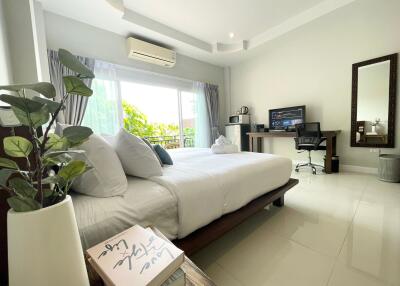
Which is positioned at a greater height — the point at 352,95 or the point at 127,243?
the point at 352,95

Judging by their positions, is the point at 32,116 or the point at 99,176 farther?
the point at 99,176

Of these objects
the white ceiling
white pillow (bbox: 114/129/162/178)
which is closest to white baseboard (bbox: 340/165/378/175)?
the white ceiling

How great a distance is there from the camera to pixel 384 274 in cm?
108

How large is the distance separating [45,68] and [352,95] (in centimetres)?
487

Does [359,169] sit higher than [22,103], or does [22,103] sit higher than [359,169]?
[22,103]

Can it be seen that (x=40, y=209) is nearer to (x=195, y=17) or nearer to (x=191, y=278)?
(x=191, y=278)

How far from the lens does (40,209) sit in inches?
16.6

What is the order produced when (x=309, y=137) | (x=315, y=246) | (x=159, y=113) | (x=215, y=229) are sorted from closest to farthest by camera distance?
A: (x=215, y=229)
(x=315, y=246)
(x=309, y=137)
(x=159, y=113)

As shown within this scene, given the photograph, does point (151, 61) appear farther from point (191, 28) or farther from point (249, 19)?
point (249, 19)

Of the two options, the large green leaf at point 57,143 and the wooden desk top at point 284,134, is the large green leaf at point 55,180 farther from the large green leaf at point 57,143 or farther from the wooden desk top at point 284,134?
the wooden desk top at point 284,134

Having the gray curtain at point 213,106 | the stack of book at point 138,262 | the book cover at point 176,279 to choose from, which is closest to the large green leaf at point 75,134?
the stack of book at point 138,262

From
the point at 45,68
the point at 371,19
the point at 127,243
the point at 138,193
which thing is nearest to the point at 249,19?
the point at 371,19

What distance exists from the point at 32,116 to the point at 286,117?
4.30m

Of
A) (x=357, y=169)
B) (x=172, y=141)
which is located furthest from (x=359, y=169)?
(x=172, y=141)
